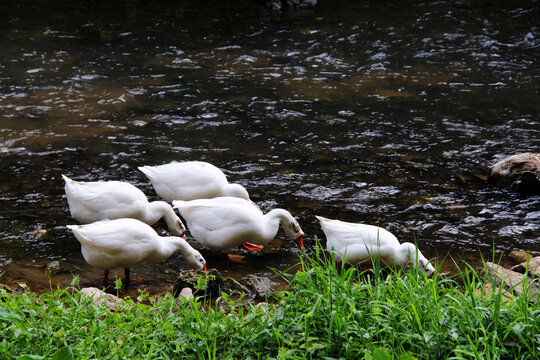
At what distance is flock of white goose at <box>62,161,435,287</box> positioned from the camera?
5.23m

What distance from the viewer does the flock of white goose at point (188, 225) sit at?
5.23 m

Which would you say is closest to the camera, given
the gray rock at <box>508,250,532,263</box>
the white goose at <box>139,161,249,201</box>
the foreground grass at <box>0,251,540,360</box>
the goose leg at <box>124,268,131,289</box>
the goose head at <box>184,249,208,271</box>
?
the foreground grass at <box>0,251,540,360</box>

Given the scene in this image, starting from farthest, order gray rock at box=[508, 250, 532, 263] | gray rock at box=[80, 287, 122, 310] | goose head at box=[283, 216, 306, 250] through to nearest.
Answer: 1. goose head at box=[283, 216, 306, 250]
2. gray rock at box=[508, 250, 532, 263]
3. gray rock at box=[80, 287, 122, 310]

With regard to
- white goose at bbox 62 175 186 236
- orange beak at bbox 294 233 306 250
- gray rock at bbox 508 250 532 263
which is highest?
white goose at bbox 62 175 186 236

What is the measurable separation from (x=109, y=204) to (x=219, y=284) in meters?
1.66

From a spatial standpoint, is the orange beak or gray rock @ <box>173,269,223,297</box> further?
the orange beak

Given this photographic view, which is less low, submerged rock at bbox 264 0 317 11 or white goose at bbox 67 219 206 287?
submerged rock at bbox 264 0 317 11

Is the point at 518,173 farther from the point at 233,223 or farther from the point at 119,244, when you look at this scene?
the point at 119,244

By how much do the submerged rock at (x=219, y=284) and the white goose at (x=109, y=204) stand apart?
1.25m

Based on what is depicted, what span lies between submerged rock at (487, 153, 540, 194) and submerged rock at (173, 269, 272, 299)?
134 inches

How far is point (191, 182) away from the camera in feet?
21.6

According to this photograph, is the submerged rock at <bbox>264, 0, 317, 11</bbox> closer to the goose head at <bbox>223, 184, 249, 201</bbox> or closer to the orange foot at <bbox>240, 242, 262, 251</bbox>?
the goose head at <bbox>223, 184, 249, 201</bbox>

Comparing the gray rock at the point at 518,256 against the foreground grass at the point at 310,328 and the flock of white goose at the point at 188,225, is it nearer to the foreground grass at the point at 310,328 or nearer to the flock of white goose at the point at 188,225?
the flock of white goose at the point at 188,225

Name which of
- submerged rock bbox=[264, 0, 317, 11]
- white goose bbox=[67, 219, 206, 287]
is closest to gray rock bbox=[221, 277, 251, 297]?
white goose bbox=[67, 219, 206, 287]
